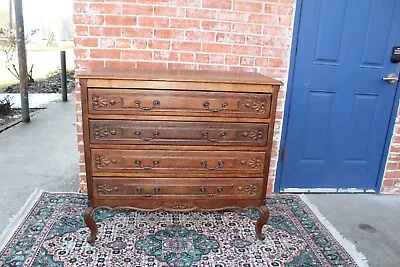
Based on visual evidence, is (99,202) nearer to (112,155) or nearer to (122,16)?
(112,155)

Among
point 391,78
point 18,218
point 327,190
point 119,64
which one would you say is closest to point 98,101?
point 119,64

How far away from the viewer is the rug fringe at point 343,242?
2101mm

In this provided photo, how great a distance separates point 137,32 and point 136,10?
15 cm

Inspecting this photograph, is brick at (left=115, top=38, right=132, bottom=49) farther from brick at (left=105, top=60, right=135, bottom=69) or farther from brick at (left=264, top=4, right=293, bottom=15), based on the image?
brick at (left=264, top=4, right=293, bottom=15)

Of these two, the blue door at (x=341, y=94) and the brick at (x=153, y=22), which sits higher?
the brick at (x=153, y=22)

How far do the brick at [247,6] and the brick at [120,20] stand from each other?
0.76 meters

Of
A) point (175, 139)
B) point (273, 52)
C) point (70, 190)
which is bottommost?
point (70, 190)

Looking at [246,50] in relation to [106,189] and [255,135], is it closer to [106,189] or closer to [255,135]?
[255,135]

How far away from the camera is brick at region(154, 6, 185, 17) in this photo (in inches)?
97.0

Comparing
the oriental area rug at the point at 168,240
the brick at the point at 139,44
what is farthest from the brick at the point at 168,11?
the oriental area rug at the point at 168,240

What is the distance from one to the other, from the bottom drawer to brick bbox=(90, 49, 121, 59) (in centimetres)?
99

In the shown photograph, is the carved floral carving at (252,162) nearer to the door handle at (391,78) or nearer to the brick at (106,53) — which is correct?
the brick at (106,53)

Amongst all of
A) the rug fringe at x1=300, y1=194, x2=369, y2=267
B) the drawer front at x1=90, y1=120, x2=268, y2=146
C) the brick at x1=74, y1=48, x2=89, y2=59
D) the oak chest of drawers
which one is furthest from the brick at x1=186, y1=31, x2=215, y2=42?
the rug fringe at x1=300, y1=194, x2=369, y2=267

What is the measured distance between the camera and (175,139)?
200cm
